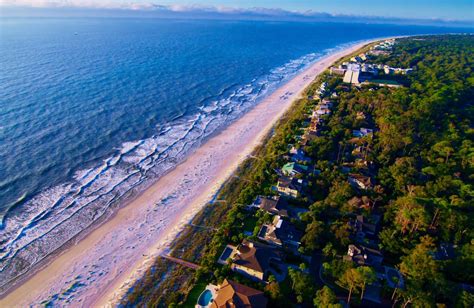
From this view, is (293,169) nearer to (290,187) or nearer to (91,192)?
(290,187)

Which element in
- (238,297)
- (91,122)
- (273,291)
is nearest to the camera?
(238,297)

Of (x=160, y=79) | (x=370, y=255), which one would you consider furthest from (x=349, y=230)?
(x=160, y=79)

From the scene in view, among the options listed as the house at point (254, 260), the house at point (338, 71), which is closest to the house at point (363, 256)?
the house at point (254, 260)

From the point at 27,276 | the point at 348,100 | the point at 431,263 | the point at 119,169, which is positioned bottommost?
the point at 27,276

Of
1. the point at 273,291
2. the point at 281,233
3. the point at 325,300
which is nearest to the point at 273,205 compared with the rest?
the point at 281,233

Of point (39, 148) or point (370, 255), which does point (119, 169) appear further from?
point (370, 255)

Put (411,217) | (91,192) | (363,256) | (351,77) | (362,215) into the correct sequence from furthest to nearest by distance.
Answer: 1. (351,77)
2. (91,192)
3. (362,215)
4. (411,217)
5. (363,256)
